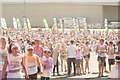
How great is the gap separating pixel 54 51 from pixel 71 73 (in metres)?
1.06

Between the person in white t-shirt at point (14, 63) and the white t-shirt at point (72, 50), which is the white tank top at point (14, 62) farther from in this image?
the white t-shirt at point (72, 50)

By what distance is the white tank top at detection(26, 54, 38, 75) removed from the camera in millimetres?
5957

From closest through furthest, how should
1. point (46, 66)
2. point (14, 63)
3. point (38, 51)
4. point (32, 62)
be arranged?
point (14, 63) → point (32, 62) → point (46, 66) → point (38, 51)

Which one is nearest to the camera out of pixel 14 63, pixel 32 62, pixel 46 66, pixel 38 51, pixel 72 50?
pixel 14 63

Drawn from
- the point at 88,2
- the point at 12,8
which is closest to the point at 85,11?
the point at 88,2

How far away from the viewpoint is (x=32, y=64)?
6.00 meters

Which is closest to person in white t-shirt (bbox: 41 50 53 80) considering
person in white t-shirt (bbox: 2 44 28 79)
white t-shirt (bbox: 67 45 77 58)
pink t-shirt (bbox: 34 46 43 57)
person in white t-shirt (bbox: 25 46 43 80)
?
person in white t-shirt (bbox: 25 46 43 80)

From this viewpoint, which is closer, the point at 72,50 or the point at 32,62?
the point at 32,62

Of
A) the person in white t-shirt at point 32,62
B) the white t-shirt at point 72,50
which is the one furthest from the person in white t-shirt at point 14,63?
the white t-shirt at point 72,50

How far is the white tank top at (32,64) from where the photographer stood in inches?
235

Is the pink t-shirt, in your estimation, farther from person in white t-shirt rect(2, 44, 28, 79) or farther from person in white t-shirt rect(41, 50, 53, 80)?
person in white t-shirt rect(2, 44, 28, 79)

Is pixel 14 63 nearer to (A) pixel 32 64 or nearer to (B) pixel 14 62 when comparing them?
(B) pixel 14 62

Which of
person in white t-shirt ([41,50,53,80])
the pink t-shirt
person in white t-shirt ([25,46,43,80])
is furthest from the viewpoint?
the pink t-shirt

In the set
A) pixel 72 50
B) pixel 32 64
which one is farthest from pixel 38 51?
pixel 72 50
